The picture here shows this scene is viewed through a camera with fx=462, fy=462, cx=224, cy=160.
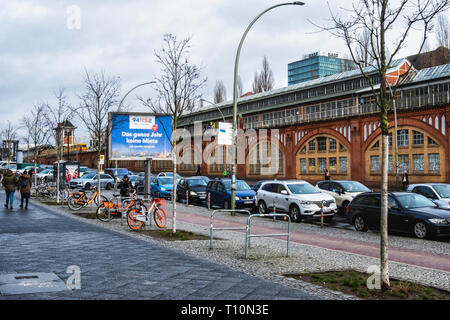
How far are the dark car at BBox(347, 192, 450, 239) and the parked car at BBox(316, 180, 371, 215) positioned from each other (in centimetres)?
487

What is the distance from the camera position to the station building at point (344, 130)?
35625 millimetres

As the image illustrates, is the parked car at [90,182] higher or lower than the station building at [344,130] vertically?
lower

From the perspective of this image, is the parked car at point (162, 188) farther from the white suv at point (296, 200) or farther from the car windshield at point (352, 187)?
A: the car windshield at point (352, 187)

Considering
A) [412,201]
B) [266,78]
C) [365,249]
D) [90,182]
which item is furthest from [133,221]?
[266,78]

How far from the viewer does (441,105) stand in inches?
1355

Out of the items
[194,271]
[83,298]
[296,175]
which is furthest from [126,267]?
[296,175]

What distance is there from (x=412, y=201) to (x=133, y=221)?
28.3 feet

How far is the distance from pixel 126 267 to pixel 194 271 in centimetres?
119

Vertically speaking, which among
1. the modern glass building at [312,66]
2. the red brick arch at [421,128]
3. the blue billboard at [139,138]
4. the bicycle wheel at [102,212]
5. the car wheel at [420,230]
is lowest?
the car wheel at [420,230]

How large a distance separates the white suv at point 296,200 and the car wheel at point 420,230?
4.29 meters

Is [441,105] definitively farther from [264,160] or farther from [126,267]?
[126,267]

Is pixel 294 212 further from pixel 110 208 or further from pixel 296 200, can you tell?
pixel 110 208

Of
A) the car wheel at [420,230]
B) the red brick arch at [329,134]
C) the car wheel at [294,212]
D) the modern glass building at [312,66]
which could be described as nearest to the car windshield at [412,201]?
the car wheel at [420,230]

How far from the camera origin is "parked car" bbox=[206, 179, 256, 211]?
22.7 metres
